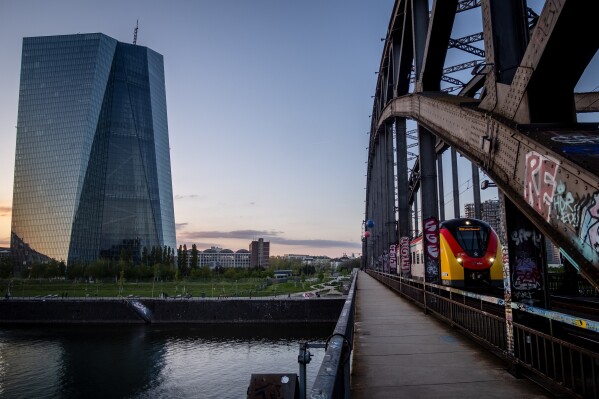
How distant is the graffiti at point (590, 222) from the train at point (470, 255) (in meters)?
14.7

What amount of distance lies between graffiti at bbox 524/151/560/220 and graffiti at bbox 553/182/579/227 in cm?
8

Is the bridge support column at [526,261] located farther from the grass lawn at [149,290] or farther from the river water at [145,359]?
the grass lawn at [149,290]

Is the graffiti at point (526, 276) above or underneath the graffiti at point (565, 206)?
underneath

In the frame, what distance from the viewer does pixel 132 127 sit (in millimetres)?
141125

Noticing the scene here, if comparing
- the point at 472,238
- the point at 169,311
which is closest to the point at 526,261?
the point at 472,238

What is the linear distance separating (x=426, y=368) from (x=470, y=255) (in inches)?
501

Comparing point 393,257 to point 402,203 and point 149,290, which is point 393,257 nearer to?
point 402,203

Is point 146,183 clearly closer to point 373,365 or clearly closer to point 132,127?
point 132,127

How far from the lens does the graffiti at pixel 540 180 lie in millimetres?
3844

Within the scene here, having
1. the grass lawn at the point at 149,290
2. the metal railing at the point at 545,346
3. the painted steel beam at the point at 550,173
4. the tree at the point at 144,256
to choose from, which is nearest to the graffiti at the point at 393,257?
the metal railing at the point at 545,346

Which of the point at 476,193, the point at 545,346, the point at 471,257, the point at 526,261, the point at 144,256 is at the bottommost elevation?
the point at 144,256

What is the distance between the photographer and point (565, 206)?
12.1 feet

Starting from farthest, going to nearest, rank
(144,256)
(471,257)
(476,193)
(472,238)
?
(144,256)
(476,193)
(472,238)
(471,257)

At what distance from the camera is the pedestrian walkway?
531 cm
